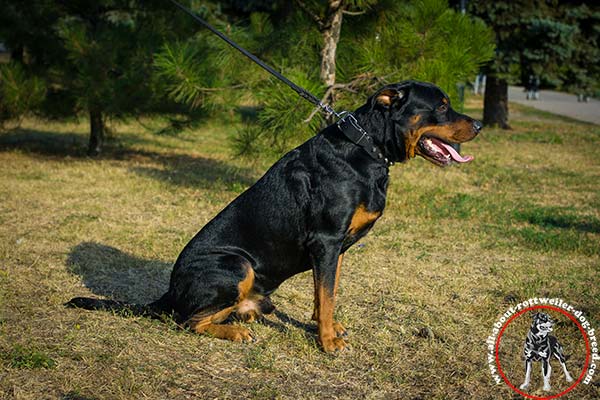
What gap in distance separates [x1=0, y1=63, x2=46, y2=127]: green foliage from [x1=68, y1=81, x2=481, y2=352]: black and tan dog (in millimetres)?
6926

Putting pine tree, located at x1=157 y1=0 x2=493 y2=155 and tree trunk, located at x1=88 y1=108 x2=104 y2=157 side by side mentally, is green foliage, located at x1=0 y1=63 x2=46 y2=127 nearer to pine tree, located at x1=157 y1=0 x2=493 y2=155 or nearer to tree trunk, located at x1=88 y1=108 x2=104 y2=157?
tree trunk, located at x1=88 y1=108 x2=104 y2=157

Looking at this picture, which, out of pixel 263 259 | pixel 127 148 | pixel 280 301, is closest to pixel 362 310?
pixel 280 301

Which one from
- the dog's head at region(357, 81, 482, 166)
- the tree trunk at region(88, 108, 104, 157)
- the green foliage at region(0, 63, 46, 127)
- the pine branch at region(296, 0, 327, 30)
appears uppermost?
the pine branch at region(296, 0, 327, 30)

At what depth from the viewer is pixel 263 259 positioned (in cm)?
376

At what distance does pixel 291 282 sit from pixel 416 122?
1859 mm

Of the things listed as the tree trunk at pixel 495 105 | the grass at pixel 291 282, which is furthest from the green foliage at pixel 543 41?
the grass at pixel 291 282

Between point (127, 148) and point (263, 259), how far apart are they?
9.15 metres

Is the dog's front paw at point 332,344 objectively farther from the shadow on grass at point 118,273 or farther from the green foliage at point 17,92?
the green foliage at point 17,92

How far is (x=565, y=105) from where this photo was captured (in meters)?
24.1

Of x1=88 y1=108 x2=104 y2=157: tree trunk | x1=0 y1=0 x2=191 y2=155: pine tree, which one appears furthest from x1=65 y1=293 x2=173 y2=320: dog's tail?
x1=88 y1=108 x2=104 y2=157: tree trunk

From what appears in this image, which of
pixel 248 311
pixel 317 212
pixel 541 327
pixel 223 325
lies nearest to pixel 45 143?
pixel 248 311

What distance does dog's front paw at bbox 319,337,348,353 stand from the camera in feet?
11.9

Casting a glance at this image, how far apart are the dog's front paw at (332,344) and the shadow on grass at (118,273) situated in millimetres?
1578

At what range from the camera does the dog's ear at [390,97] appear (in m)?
3.63
